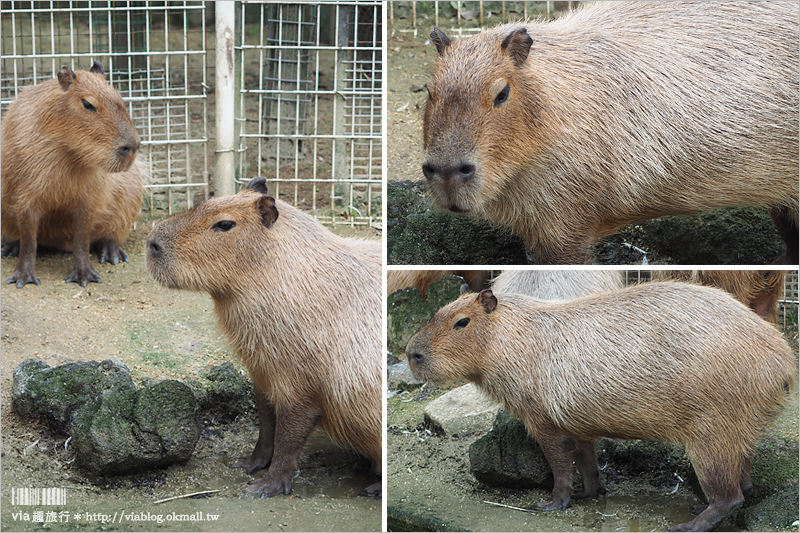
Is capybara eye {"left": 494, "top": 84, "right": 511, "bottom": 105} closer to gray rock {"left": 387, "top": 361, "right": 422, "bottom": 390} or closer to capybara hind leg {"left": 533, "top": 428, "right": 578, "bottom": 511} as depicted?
capybara hind leg {"left": 533, "top": 428, "right": 578, "bottom": 511}

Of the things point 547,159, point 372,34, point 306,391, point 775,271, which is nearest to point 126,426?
point 306,391

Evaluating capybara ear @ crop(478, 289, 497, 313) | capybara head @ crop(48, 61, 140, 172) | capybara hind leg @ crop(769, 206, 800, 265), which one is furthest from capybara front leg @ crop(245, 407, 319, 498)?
capybara head @ crop(48, 61, 140, 172)

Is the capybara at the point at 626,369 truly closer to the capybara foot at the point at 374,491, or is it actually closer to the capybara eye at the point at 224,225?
the capybara foot at the point at 374,491

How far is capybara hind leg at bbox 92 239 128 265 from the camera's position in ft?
27.4

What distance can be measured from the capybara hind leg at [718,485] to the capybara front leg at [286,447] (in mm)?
2194

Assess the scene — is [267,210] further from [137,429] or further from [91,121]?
[91,121]

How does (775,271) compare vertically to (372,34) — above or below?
below

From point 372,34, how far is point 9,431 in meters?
5.75

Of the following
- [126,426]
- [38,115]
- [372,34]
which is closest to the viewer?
[126,426]

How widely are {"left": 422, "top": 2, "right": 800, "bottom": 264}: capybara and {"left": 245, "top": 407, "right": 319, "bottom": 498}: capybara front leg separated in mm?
1699

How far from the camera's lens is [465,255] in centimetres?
567

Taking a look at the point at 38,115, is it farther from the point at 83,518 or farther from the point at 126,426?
the point at 83,518

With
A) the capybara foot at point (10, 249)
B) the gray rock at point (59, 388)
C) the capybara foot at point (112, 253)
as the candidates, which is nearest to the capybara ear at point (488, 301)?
the gray rock at point (59, 388)

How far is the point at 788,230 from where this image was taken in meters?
5.15
